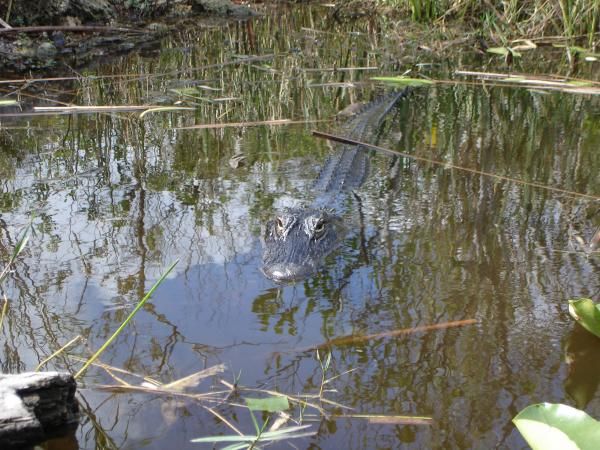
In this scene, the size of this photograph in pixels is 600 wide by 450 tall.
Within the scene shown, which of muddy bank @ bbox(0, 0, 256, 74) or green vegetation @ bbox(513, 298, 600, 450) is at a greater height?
muddy bank @ bbox(0, 0, 256, 74)

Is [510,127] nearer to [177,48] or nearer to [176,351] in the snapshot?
[176,351]

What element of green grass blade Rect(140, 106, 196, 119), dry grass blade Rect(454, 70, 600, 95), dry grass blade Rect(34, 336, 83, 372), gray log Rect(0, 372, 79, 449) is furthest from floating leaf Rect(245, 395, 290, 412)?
dry grass blade Rect(454, 70, 600, 95)

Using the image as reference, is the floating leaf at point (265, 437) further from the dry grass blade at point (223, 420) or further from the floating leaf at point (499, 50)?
the floating leaf at point (499, 50)

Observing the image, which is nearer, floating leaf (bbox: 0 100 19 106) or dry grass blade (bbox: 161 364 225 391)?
dry grass blade (bbox: 161 364 225 391)

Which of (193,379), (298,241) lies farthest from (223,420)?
(298,241)

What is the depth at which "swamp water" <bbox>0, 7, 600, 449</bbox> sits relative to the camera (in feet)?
6.77

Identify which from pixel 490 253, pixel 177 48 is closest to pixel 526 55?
pixel 177 48

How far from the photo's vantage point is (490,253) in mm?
Result: 3158

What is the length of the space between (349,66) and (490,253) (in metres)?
5.06

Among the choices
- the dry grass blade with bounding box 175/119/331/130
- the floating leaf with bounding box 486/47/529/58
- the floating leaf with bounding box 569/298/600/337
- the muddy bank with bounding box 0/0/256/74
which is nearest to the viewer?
the floating leaf with bounding box 569/298/600/337

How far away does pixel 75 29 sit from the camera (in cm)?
660

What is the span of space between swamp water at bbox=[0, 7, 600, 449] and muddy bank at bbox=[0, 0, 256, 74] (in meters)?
2.51

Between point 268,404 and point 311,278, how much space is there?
123 cm

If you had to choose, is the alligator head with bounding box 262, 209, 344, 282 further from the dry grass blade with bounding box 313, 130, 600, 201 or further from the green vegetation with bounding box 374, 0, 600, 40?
the green vegetation with bounding box 374, 0, 600, 40
